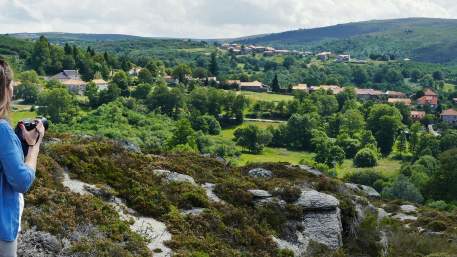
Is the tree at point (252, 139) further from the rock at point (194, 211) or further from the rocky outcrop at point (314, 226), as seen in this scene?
the rock at point (194, 211)

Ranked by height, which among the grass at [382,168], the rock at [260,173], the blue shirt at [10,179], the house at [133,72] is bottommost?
the grass at [382,168]

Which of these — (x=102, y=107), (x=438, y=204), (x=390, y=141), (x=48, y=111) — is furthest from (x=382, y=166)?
(x=48, y=111)

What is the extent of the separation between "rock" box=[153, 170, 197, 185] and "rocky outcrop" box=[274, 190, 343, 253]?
4129 millimetres

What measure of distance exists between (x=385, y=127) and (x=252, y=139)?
106ft


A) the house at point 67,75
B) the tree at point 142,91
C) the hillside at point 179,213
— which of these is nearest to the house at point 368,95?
the tree at point 142,91

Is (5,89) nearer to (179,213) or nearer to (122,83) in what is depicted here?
(179,213)

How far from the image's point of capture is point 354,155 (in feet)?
345

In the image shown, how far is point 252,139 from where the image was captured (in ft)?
322

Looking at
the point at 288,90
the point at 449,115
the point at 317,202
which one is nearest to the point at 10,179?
the point at 317,202

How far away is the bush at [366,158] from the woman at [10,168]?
304 ft

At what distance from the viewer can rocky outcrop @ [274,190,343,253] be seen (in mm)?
19742

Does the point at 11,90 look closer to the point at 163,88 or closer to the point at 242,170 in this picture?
the point at 242,170

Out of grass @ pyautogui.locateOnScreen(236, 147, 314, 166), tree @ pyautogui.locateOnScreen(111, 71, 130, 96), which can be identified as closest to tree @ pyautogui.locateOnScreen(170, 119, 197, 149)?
grass @ pyautogui.locateOnScreen(236, 147, 314, 166)

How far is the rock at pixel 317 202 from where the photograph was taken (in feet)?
70.5
